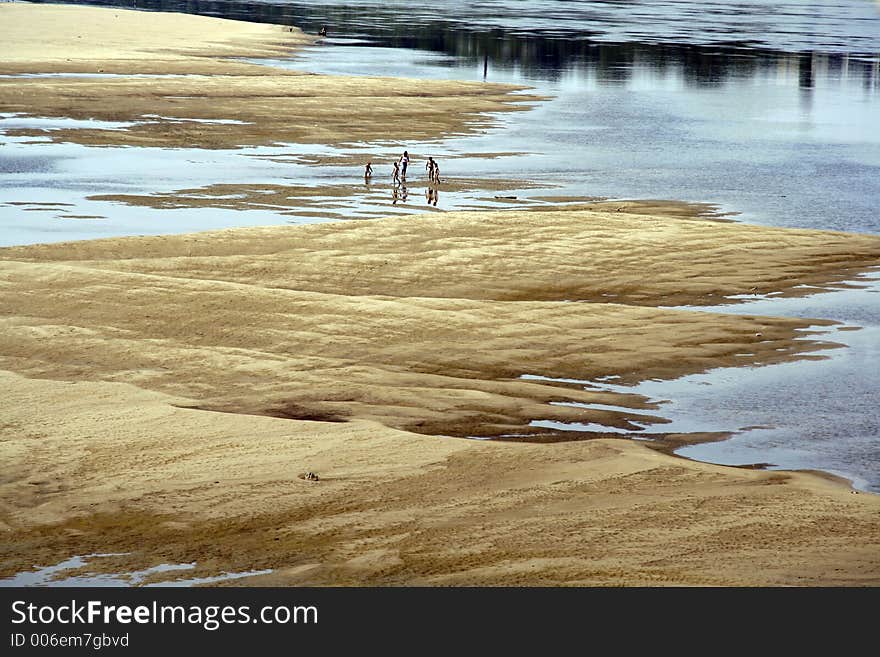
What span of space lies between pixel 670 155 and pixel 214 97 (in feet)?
64.2

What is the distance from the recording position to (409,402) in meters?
19.2

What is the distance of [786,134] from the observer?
173ft

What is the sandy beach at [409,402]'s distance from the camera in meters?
13.9

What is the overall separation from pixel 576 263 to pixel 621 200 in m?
8.94

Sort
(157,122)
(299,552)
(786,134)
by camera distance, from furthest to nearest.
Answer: (786,134)
(157,122)
(299,552)

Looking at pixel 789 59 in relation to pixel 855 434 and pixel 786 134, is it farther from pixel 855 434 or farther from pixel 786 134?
pixel 855 434

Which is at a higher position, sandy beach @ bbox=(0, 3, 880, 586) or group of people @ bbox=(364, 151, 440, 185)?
group of people @ bbox=(364, 151, 440, 185)

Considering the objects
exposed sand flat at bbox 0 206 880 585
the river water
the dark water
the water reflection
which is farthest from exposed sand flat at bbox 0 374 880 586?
the water reflection

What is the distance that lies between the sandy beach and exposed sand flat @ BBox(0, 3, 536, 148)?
55.4ft

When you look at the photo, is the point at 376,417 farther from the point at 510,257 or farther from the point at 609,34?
Answer: the point at 609,34

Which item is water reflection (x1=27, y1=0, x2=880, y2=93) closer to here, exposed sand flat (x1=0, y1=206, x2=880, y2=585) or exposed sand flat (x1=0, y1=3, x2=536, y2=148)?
exposed sand flat (x1=0, y1=3, x2=536, y2=148)

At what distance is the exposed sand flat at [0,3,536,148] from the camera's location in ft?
157

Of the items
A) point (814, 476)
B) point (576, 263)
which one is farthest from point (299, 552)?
point (576, 263)

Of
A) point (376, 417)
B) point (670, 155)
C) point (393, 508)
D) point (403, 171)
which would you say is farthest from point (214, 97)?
point (393, 508)
